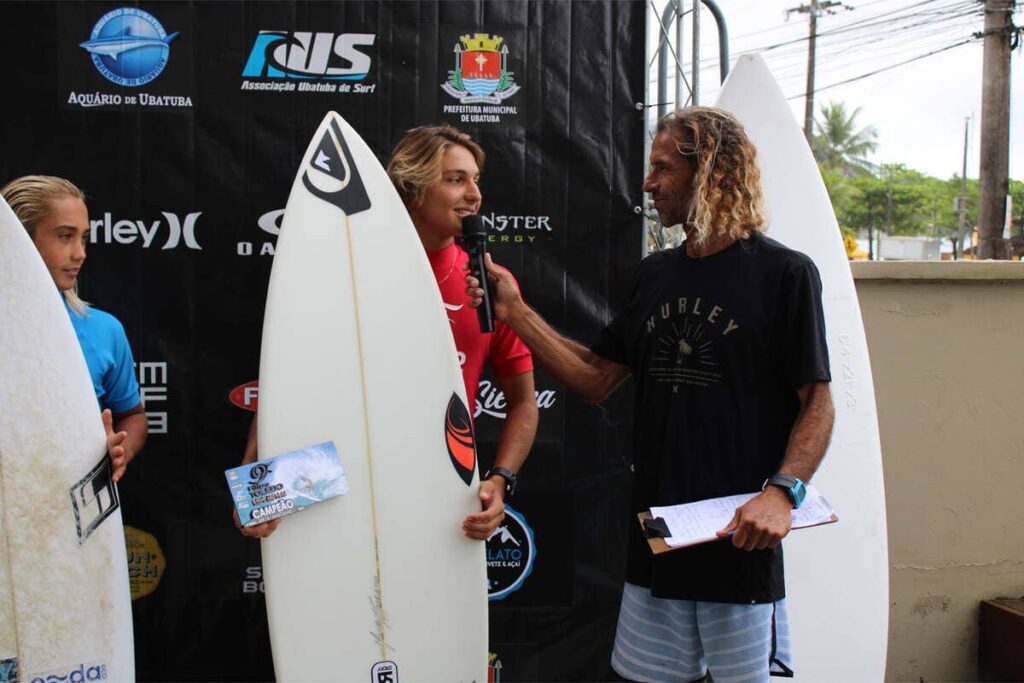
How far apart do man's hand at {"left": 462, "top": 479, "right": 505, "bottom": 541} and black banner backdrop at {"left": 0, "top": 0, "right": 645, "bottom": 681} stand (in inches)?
28.5

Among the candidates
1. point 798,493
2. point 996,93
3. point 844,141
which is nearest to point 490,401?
point 798,493

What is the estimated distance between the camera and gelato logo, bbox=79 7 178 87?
2910 mm

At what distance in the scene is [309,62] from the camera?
2967mm

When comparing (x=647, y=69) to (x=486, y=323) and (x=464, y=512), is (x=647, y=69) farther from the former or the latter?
(x=464, y=512)

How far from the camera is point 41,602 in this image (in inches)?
88.2

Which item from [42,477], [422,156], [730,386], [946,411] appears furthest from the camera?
[946,411]

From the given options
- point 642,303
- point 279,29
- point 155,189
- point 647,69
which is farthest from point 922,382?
point 155,189

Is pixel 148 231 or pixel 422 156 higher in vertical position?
pixel 422 156

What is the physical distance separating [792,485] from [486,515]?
2.72 feet

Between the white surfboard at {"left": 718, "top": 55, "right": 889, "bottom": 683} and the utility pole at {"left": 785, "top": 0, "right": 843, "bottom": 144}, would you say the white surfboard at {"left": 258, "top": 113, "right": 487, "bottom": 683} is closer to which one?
the white surfboard at {"left": 718, "top": 55, "right": 889, "bottom": 683}

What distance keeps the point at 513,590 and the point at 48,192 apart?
6.19 feet

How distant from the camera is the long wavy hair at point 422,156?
234 centimetres

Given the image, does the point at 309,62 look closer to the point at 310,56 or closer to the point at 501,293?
the point at 310,56

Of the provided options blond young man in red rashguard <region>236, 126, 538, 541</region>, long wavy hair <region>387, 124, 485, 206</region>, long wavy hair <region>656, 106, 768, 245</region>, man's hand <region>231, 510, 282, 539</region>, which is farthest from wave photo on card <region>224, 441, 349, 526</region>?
long wavy hair <region>656, 106, 768, 245</region>
